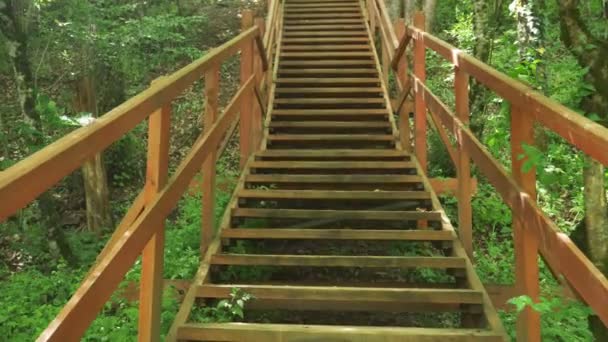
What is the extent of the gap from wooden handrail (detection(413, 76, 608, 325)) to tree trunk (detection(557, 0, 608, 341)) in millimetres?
385

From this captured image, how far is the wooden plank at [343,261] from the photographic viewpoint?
12.3ft

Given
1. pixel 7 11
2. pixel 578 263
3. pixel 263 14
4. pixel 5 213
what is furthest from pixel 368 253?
pixel 263 14

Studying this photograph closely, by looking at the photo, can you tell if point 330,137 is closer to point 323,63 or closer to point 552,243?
point 323,63

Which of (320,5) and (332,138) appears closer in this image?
(332,138)

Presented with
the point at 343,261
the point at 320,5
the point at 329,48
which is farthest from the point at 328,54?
the point at 343,261

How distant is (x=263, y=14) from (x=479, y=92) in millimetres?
8580

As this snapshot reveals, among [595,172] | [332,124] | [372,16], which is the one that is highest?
[372,16]

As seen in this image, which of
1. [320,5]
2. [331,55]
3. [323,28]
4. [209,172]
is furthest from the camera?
[320,5]

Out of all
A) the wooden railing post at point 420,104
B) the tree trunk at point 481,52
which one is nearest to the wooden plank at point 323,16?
the tree trunk at point 481,52

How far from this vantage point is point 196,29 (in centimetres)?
1296

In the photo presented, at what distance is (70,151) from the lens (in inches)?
68.2

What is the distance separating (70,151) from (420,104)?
429cm

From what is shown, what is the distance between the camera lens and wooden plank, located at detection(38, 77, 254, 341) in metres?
1.74

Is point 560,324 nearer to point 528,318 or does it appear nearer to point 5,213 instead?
point 528,318
